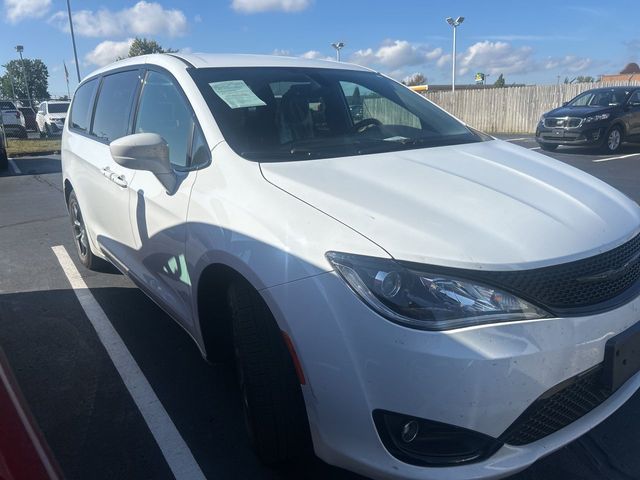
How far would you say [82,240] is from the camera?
495 centimetres

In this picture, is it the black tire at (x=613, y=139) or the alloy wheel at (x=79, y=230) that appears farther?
the black tire at (x=613, y=139)

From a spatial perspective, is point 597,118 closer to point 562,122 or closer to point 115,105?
point 562,122

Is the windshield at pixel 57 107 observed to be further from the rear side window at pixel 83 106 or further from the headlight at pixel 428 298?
the headlight at pixel 428 298

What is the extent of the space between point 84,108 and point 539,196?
154 inches

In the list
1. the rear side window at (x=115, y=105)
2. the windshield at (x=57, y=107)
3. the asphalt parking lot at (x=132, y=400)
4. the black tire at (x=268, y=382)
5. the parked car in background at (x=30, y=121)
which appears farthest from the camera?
the parked car in background at (x=30, y=121)

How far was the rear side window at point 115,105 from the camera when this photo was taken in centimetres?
359

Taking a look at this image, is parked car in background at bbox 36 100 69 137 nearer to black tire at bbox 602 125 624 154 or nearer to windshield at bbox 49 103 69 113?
windshield at bbox 49 103 69 113

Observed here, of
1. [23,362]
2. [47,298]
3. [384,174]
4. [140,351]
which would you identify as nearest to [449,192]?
[384,174]

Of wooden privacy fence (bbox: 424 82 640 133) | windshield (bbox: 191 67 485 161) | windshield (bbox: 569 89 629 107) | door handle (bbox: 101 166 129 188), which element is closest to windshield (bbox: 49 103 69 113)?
wooden privacy fence (bbox: 424 82 640 133)

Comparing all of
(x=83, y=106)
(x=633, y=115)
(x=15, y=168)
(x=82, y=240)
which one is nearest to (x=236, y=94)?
(x=83, y=106)

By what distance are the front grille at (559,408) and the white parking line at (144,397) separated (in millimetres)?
1340

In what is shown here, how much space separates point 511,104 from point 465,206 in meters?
22.5

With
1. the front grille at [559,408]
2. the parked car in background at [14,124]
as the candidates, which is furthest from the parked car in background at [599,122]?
the parked car in background at [14,124]

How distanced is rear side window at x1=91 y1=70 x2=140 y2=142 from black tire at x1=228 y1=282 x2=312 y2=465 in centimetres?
189
